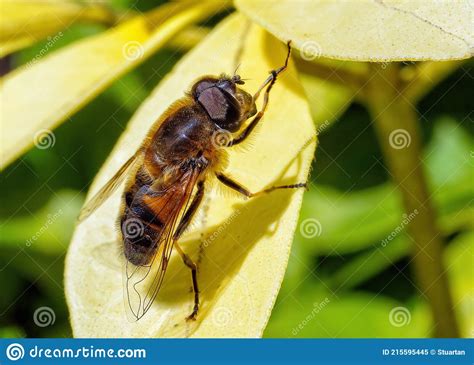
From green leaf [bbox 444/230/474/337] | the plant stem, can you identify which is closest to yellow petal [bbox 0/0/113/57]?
the plant stem

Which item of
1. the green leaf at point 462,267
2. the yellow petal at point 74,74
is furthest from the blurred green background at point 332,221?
the yellow petal at point 74,74

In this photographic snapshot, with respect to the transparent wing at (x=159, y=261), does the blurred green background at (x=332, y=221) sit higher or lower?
lower

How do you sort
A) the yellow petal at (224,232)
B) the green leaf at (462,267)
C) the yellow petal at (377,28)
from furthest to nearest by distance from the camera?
1. the green leaf at (462,267)
2. the yellow petal at (224,232)
3. the yellow petal at (377,28)

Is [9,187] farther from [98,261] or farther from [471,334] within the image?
[471,334]

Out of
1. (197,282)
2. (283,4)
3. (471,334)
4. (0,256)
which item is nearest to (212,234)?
(197,282)

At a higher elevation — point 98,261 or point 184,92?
point 184,92

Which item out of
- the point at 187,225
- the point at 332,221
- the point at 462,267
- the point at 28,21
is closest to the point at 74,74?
the point at 28,21

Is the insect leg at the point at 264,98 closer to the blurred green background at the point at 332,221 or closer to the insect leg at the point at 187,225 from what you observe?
the insect leg at the point at 187,225

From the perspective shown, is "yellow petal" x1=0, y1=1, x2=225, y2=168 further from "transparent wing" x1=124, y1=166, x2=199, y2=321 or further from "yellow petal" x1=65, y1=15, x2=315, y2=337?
"transparent wing" x1=124, y1=166, x2=199, y2=321
